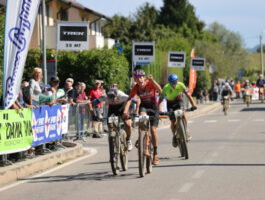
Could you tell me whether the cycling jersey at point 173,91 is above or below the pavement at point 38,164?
above

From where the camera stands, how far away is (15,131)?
1183 cm

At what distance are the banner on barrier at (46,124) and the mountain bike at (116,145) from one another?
2.39 m

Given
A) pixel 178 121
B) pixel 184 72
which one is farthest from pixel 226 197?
pixel 184 72

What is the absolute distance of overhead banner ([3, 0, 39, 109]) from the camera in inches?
442

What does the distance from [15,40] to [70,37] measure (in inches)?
280

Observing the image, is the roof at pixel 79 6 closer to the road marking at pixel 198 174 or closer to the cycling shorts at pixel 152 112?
the cycling shorts at pixel 152 112

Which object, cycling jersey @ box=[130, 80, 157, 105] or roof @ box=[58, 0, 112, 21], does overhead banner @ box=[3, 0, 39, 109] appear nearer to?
cycling jersey @ box=[130, 80, 157, 105]

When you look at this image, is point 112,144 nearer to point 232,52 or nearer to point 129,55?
point 129,55

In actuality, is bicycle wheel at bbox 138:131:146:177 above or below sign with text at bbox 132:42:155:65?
below

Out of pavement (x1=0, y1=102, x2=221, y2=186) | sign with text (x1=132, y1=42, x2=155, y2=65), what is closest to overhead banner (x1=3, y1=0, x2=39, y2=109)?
pavement (x1=0, y1=102, x2=221, y2=186)

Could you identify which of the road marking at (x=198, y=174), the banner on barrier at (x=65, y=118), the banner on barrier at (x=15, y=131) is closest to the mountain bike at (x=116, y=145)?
the road marking at (x=198, y=174)

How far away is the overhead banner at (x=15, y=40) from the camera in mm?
11234

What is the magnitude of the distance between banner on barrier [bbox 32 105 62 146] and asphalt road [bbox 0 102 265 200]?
3.18ft

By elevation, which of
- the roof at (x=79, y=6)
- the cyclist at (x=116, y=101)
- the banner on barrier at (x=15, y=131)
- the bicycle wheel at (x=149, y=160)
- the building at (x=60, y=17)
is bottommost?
the bicycle wheel at (x=149, y=160)
